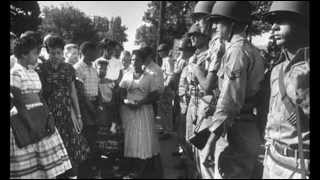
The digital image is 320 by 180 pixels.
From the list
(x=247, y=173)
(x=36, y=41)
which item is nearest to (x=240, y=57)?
(x=247, y=173)

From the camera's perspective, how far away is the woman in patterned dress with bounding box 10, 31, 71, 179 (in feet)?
9.14

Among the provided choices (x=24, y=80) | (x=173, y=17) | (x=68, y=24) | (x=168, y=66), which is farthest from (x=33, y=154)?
(x=68, y=24)

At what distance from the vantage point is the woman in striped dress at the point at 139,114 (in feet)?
15.0

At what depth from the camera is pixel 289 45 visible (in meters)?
2.05

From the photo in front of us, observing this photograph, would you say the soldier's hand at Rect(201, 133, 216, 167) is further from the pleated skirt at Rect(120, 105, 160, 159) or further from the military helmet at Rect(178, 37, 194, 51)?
the military helmet at Rect(178, 37, 194, 51)

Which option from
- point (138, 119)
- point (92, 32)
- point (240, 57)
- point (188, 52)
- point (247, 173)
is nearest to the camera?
point (240, 57)

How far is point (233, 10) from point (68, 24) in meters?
34.8

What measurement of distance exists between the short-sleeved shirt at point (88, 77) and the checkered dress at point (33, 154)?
59.0 inches

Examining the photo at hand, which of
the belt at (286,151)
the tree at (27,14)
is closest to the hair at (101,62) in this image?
the belt at (286,151)

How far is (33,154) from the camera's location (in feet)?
9.62

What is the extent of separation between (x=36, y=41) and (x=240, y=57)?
1877 millimetres

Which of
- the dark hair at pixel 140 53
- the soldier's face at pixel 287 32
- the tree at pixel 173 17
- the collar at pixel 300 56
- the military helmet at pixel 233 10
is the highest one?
the tree at pixel 173 17

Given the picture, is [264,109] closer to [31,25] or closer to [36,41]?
[36,41]

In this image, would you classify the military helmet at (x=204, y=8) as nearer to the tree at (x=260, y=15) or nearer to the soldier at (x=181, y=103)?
the tree at (x=260, y=15)
